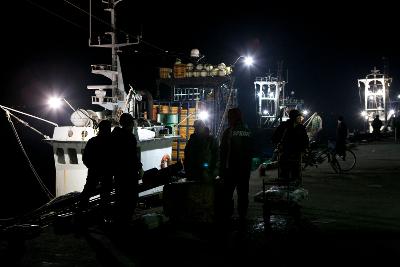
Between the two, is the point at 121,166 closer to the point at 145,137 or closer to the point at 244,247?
the point at 244,247

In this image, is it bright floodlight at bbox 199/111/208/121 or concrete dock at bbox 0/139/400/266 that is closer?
concrete dock at bbox 0/139/400/266

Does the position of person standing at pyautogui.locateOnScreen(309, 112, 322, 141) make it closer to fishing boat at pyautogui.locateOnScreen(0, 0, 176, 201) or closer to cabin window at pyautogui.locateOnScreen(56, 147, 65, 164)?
fishing boat at pyautogui.locateOnScreen(0, 0, 176, 201)

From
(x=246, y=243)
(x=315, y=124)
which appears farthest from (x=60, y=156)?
(x=246, y=243)

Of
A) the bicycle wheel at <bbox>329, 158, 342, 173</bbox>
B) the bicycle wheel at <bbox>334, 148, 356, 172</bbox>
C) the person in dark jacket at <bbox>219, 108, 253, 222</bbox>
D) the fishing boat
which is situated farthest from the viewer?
the fishing boat

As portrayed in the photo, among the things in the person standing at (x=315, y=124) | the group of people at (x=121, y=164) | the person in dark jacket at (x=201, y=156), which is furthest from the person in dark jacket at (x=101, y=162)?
the person standing at (x=315, y=124)

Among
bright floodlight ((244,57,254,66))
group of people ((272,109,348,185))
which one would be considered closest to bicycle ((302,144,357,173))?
group of people ((272,109,348,185))

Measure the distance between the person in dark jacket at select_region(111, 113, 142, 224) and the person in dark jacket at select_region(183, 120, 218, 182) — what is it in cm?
109

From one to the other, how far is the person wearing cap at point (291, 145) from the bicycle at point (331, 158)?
554 centimetres

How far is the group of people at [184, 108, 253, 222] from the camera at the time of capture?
736 centimetres

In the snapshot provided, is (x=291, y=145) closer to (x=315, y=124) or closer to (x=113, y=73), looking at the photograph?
(x=315, y=124)

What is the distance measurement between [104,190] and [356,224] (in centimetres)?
468

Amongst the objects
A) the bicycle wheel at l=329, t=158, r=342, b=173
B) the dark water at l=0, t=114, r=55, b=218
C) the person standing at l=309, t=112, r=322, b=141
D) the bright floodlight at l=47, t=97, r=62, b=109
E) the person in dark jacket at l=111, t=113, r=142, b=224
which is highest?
the bright floodlight at l=47, t=97, r=62, b=109

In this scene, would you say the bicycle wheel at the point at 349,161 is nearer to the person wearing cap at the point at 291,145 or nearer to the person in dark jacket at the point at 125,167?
the person wearing cap at the point at 291,145

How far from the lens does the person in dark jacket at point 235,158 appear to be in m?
7.35
